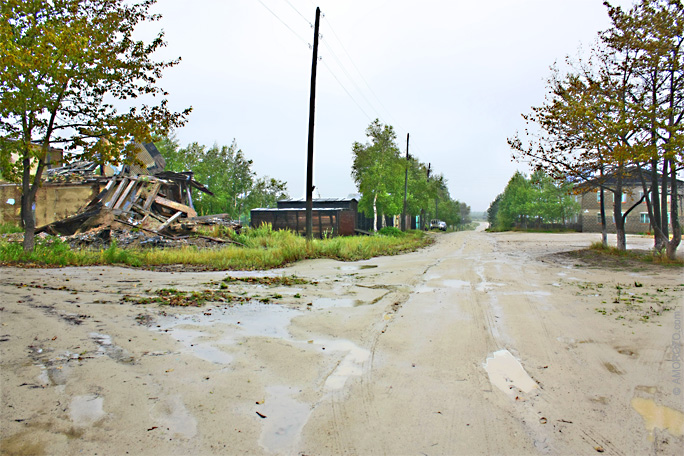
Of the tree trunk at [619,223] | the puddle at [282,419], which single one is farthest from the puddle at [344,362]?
the tree trunk at [619,223]

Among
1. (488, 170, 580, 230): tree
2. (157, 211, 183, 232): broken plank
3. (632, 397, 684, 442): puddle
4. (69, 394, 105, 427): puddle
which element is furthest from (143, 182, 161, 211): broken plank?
(488, 170, 580, 230): tree

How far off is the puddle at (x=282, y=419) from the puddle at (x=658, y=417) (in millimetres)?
2255

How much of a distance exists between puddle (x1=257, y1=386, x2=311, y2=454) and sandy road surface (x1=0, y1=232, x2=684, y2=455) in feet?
0.04

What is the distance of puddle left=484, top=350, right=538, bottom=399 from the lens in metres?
3.27

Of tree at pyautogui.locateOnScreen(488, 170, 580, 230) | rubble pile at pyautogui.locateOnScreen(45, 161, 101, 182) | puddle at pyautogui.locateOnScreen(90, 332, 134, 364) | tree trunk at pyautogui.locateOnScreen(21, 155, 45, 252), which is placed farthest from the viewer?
tree at pyautogui.locateOnScreen(488, 170, 580, 230)

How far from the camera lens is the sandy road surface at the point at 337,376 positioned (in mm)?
2516

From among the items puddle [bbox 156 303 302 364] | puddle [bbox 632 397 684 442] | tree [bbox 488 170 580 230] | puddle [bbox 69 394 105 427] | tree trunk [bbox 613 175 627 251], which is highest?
tree [bbox 488 170 580 230]

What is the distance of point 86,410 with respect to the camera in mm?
2688

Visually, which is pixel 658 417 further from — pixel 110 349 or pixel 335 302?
pixel 110 349

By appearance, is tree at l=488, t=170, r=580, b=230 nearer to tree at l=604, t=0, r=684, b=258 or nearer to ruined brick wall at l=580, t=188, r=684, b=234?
ruined brick wall at l=580, t=188, r=684, b=234

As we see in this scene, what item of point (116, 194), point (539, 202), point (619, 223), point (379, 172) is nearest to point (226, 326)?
point (619, 223)

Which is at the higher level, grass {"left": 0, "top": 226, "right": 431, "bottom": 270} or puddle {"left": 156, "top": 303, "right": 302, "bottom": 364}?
grass {"left": 0, "top": 226, "right": 431, "bottom": 270}

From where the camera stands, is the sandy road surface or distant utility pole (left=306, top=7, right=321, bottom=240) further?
distant utility pole (left=306, top=7, right=321, bottom=240)

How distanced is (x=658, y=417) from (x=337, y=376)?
2.34 metres
